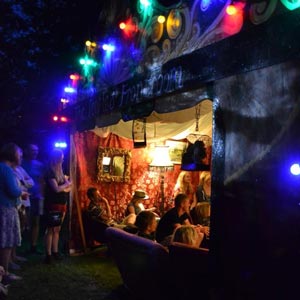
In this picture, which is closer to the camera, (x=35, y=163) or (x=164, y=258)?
(x=164, y=258)

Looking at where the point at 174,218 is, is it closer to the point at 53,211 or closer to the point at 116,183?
the point at 53,211

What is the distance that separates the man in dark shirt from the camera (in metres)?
5.64

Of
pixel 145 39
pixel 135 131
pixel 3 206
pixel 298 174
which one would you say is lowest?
pixel 3 206

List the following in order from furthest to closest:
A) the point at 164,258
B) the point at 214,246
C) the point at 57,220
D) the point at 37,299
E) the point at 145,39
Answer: the point at 57,220
the point at 145,39
the point at 37,299
the point at 164,258
the point at 214,246

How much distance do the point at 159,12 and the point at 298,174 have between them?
344 centimetres

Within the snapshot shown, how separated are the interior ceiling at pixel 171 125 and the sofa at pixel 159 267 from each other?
2.78 m

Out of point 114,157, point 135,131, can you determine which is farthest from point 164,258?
point 114,157

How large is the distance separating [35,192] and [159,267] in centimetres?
451

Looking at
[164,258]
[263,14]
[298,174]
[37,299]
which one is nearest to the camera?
[298,174]

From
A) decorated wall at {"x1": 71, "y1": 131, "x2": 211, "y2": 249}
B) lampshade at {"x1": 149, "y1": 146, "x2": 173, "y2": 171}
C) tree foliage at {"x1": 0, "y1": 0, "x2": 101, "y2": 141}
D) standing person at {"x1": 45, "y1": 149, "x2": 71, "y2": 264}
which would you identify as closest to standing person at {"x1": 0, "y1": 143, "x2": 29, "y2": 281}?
standing person at {"x1": 45, "y1": 149, "x2": 71, "y2": 264}

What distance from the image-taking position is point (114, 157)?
928 centimetres

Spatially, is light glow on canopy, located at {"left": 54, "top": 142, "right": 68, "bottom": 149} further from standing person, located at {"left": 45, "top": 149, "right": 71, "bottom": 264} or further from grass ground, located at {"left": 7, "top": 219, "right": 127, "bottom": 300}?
grass ground, located at {"left": 7, "top": 219, "right": 127, "bottom": 300}

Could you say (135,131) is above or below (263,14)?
below

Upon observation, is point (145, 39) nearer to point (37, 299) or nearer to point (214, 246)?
point (214, 246)
